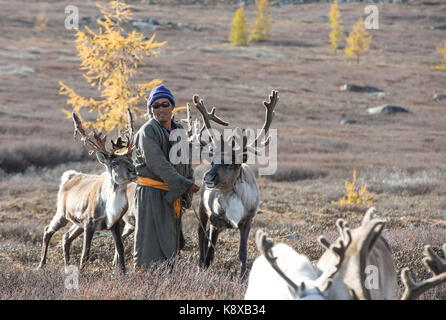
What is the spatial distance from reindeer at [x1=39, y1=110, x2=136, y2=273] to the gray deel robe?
286mm

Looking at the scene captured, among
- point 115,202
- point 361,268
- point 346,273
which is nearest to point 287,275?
point 346,273

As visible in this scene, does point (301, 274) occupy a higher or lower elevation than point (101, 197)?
higher

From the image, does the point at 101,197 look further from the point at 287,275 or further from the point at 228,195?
the point at 287,275

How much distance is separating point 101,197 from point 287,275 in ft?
11.7

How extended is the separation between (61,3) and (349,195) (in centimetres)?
10045

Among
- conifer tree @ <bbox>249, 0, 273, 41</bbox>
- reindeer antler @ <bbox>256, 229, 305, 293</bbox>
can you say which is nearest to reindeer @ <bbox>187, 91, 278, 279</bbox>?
reindeer antler @ <bbox>256, 229, 305, 293</bbox>

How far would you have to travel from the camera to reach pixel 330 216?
37.1 ft

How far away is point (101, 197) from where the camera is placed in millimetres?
6367

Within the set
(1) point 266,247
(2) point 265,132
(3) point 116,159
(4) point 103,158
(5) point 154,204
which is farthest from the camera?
(2) point 265,132

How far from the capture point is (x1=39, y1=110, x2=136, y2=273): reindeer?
598cm

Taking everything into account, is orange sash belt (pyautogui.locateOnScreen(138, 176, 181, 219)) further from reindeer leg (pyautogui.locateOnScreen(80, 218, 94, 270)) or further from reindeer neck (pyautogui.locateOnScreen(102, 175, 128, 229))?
reindeer leg (pyautogui.locateOnScreen(80, 218, 94, 270))

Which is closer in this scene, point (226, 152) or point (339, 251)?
point (339, 251)
